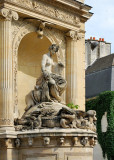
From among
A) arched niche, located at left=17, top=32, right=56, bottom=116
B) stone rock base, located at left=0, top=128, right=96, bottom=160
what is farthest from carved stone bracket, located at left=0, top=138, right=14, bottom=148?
arched niche, located at left=17, top=32, right=56, bottom=116

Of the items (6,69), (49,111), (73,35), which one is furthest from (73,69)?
(49,111)

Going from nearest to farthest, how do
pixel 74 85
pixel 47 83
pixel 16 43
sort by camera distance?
pixel 47 83 → pixel 16 43 → pixel 74 85

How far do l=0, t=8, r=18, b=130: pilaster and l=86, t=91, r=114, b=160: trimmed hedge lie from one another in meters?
12.9

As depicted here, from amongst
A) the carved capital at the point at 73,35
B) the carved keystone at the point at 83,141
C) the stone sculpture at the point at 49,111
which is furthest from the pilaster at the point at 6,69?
the carved capital at the point at 73,35

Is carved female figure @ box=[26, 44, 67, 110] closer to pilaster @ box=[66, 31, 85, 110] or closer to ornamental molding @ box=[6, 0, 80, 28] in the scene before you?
ornamental molding @ box=[6, 0, 80, 28]

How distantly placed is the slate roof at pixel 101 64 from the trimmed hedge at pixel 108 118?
3805 mm

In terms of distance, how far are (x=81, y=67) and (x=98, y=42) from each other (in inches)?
689

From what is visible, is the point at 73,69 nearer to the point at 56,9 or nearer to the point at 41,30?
the point at 41,30

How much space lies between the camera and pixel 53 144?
14367 millimetres

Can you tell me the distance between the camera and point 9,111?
53.2ft

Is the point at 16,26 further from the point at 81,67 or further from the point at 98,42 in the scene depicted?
the point at 98,42

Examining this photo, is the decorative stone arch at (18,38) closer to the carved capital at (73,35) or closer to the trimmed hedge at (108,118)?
the carved capital at (73,35)

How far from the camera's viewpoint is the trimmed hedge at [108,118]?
2805cm

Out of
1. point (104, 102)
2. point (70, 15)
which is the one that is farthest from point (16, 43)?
point (104, 102)
